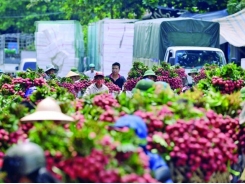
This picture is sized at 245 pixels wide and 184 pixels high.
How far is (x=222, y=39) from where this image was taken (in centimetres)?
3528

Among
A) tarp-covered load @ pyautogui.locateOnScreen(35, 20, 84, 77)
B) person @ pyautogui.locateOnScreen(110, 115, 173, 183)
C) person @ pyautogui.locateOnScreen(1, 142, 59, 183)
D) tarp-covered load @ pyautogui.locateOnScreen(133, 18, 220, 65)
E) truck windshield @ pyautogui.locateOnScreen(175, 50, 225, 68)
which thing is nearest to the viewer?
person @ pyautogui.locateOnScreen(1, 142, 59, 183)

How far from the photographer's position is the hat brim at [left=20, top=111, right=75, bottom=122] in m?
7.92

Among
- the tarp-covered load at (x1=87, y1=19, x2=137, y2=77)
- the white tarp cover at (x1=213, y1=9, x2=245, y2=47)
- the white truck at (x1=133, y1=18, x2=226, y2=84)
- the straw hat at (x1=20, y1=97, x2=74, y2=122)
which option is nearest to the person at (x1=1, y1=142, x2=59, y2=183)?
the straw hat at (x1=20, y1=97, x2=74, y2=122)

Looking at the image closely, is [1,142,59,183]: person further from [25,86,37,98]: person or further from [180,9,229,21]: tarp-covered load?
[180,9,229,21]: tarp-covered load

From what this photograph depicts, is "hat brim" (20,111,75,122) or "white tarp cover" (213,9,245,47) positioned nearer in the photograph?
"hat brim" (20,111,75,122)

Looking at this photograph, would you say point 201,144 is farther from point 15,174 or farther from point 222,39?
point 222,39

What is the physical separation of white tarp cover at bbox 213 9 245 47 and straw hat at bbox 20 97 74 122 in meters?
22.4

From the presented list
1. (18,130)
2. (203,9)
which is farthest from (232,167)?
(203,9)

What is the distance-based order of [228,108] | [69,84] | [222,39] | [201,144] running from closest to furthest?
[201,144] → [228,108] → [69,84] → [222,39]

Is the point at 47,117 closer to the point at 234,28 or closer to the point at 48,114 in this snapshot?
the point at 48,114

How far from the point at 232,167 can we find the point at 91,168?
216 cm

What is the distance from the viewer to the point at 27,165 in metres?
6.56

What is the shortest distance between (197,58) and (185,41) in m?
2.41

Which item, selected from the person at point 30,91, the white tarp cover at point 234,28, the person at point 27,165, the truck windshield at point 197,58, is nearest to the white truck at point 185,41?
the truck windshield at point 197,58
